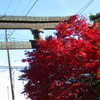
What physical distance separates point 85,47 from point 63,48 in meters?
0.73

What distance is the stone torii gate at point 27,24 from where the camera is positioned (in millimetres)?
9828

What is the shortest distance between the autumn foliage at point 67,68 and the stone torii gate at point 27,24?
124 inches

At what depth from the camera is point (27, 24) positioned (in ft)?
33.8

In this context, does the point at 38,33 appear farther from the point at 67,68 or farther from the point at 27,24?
the point at 67,68

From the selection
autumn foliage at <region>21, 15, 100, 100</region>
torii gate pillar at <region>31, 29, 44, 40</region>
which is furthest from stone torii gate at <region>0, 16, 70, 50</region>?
autumn foliage at <region>21, 15, 100, 100</region>

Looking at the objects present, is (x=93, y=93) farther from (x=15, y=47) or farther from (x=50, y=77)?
(x=15, y=47)

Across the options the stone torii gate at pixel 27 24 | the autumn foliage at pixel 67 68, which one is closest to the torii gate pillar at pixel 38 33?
the stone torii gate at pixel 27 24

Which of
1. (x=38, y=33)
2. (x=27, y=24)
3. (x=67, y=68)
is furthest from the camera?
(x=27, y=24)

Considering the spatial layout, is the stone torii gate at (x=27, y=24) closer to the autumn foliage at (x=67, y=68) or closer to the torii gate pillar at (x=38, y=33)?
the torii gate pillar at (x=38, y=33)

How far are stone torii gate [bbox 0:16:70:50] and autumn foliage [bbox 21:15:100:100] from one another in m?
3.16

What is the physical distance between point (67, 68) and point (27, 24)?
4893mm

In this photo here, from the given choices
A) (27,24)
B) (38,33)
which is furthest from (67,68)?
(27,24)

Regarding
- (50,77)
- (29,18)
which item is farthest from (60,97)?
(29,18)

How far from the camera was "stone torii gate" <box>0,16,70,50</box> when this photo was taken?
9828 mm
